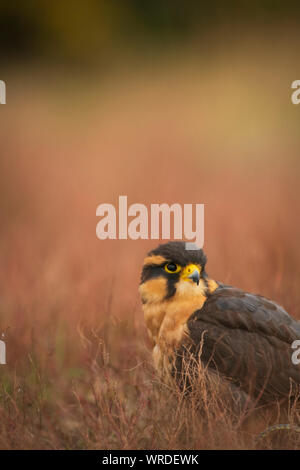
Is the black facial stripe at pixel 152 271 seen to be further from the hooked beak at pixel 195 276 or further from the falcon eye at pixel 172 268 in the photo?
the hooked beak at pixel 195 276

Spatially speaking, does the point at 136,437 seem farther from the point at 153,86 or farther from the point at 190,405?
the point at 153,86

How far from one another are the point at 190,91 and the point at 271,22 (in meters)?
2.45

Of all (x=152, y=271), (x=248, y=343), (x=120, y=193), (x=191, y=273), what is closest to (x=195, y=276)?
(x=191, y=273)

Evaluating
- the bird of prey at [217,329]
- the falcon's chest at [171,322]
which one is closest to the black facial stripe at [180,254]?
the bird of prey at [217,329]

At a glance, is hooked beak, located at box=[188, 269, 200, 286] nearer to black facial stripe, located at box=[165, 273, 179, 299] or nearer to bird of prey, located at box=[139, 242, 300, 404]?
bird of prey, located at box=[139, 242, 300, 404]

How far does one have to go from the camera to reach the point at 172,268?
315 cm

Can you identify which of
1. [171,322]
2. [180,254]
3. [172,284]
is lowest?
[171,322]

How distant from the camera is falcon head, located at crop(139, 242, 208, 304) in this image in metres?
3.09

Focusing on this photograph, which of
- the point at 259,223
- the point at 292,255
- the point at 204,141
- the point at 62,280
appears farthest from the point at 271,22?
the point at 62,280

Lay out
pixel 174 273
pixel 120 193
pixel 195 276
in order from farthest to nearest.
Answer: pixel 120 193 < pixel 174 273 < pixel 195 276

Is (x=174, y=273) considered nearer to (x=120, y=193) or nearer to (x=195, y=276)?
(x=195, y=276)

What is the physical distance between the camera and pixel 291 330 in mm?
3139

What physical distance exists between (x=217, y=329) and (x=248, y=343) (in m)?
0.20

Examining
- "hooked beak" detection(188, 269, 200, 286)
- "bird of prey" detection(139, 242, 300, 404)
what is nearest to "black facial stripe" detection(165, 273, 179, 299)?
"bird of prey" detection(139, 242, 300, 404)
